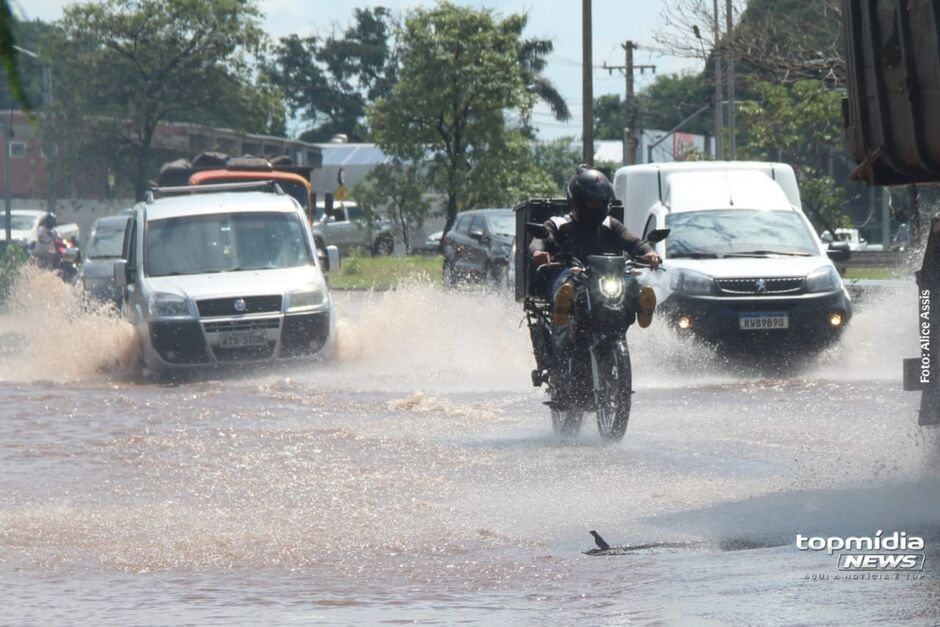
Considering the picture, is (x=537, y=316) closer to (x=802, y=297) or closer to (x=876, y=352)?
(x=802, y=297)

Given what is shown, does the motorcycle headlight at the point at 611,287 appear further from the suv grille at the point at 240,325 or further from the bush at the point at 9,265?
the bush at the point at 9,265

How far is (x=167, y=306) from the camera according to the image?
17.1 m

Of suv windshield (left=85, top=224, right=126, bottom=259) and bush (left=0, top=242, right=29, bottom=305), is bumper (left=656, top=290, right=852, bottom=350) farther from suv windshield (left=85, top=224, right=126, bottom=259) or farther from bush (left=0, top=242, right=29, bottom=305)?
bush (left=0, top=242, right=29, bottom=305)

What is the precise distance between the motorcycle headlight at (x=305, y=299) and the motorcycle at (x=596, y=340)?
619 centimetres

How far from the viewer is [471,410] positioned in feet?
43.8

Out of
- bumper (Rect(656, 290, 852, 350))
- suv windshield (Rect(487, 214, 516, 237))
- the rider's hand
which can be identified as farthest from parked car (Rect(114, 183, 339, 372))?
suv windshield (Rect(487, 214, 516, 237))

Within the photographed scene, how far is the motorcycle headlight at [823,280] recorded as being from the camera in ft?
53.7

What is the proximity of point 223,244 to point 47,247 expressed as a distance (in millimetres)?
17999

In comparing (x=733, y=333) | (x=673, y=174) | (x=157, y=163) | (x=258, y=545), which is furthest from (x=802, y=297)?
(x=157, y=163)

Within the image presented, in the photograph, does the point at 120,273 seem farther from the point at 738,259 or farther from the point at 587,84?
the point at 587,84

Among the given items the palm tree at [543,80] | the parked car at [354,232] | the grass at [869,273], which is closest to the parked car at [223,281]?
the grass at [869,273]

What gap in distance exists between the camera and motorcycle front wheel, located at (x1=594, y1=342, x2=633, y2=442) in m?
10.8

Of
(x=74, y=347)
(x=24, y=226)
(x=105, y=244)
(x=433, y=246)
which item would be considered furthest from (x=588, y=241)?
(x=24, y=226)

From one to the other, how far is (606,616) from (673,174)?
1372 centimetres
